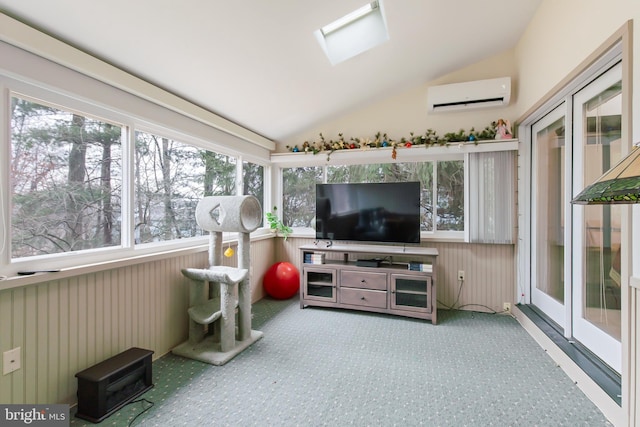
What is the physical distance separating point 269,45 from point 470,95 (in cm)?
234

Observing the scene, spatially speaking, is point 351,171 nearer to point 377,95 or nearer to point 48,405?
point 377,95

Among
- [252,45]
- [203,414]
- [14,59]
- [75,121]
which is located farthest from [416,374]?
[14,59]

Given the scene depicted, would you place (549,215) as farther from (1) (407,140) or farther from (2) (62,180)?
(2) (62,180)

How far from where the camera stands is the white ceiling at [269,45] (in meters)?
1.73

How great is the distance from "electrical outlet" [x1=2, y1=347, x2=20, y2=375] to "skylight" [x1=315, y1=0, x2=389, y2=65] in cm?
288

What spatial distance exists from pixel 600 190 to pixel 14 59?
265 centimetres

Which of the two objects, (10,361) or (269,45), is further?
(269,45)

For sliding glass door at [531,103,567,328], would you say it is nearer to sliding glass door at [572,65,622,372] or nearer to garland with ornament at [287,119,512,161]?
sliding glass door at [572,65,622,372]

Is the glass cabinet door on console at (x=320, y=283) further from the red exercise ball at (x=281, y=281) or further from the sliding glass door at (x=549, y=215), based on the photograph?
the sliding glass door at (x=549, y=215)

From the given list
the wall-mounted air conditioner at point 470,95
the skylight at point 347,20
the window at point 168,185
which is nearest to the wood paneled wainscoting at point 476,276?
the wall-mounted air conditioner at point 470,95

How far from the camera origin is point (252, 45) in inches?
89.4
